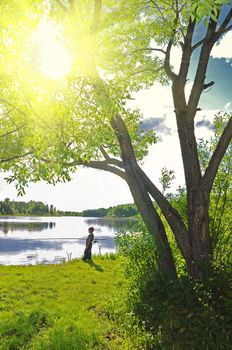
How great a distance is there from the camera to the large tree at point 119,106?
335 inches

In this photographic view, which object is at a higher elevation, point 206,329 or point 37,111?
point 37,111

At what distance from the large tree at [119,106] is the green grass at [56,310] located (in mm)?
2400

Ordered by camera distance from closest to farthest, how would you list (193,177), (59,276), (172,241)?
(193,177)
(172,241)
(59,276)

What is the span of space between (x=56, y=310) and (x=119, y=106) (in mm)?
5923

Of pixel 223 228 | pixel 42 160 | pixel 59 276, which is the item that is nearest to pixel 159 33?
pixel 42 160

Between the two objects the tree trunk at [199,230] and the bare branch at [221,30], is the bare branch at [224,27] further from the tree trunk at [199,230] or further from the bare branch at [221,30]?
the tree trunk at [199,230]

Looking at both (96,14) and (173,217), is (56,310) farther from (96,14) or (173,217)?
(96,14)

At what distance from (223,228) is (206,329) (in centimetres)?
328

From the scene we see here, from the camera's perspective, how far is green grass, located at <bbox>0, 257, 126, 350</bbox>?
781 centimetres

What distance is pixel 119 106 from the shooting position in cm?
835

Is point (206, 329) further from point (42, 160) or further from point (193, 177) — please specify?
point (42, 160)

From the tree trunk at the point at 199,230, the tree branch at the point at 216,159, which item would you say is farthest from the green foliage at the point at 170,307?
the tree branch at the point at 216,159

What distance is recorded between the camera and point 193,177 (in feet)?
29.8

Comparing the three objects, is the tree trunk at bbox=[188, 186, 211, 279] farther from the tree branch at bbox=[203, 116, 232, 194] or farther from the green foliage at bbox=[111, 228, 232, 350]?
the green foliage at bbox=[111, 228, 232, 350]
